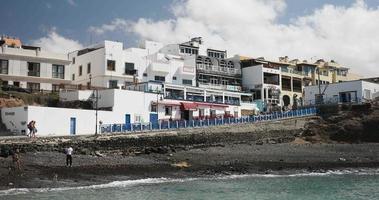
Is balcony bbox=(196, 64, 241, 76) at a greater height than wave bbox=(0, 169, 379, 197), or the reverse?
balcony bbox=(196, 64, 241, 76)

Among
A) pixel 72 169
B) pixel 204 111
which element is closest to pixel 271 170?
pixel 72 169

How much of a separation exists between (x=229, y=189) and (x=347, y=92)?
45806 mm

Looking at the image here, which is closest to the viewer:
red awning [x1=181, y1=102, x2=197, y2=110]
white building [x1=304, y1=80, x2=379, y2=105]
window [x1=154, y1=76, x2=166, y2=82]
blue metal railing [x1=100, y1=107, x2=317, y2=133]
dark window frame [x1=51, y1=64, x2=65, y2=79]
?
blue metal railing [x1=100, y1=107, x2=317, y2=133]

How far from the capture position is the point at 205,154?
154ft

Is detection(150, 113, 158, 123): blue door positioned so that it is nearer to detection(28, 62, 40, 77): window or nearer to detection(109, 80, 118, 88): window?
detection(109, 80, 118, 88): window

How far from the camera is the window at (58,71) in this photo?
2488 inches

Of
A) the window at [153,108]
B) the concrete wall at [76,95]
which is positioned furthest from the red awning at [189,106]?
the concrete wall at [76,95]

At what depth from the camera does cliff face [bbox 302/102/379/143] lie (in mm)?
61375

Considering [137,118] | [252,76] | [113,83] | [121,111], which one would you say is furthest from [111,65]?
[252,76]

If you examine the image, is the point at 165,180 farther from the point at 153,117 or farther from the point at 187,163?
the point at 153,117

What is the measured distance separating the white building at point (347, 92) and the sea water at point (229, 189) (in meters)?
33.3

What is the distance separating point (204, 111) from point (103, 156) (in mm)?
27732

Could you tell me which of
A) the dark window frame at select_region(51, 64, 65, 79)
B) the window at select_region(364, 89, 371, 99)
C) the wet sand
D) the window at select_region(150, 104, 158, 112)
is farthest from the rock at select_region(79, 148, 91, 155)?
the window at select_region(364, 89, 371, 99)

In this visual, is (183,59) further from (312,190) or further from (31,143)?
(312,190)
